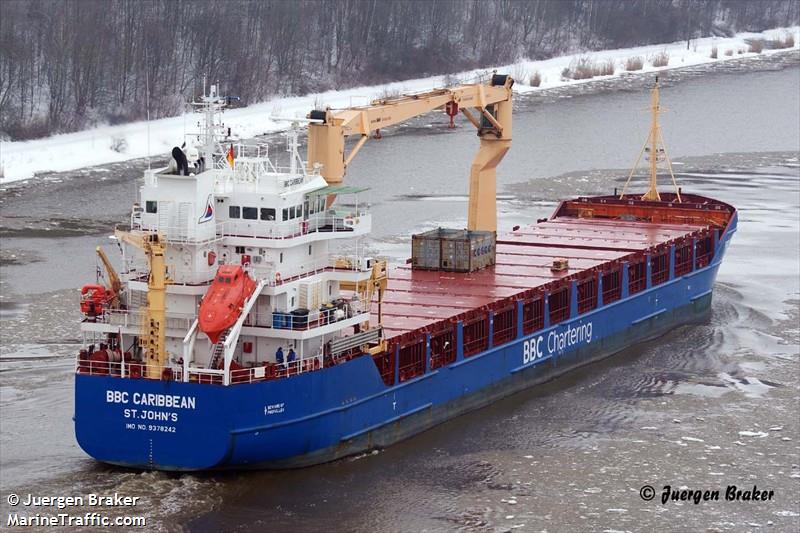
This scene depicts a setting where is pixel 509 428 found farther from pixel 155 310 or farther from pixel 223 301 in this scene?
pixel 155 310

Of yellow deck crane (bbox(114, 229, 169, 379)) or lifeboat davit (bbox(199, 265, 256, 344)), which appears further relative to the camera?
yellow deck crane (bbox(114, 229, 169, 379))

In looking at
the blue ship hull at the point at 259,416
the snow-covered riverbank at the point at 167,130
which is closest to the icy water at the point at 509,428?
the blue ship hull at the point at 259,416

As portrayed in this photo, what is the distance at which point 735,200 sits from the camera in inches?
2339

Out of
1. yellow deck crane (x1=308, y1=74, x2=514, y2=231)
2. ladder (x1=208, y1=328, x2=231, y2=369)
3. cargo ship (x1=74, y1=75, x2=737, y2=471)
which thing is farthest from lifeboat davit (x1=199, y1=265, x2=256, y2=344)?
yellow deck crane (x1=308, y1=74, x2=514, y2=231)

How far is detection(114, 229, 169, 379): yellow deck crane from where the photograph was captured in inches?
1094

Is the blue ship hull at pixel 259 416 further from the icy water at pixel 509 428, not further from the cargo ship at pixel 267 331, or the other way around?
the icy water at pixel 509 428

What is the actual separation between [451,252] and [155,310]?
1283 cm

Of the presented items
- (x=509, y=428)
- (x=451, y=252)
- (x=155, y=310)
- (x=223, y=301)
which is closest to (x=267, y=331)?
(x=223, y=301)

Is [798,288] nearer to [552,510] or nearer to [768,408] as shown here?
[768,408]

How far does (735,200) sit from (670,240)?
16.7 metres

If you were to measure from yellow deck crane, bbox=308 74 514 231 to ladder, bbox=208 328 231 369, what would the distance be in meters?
5.24

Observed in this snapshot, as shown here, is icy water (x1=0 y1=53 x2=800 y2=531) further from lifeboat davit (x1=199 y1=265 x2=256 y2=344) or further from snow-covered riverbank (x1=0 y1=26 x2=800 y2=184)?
snow-covered riverbank (x1=0 y1=26 x2=800 y2=184)

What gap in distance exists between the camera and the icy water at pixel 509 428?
27672 mm

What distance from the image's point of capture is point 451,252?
39.5 metres
